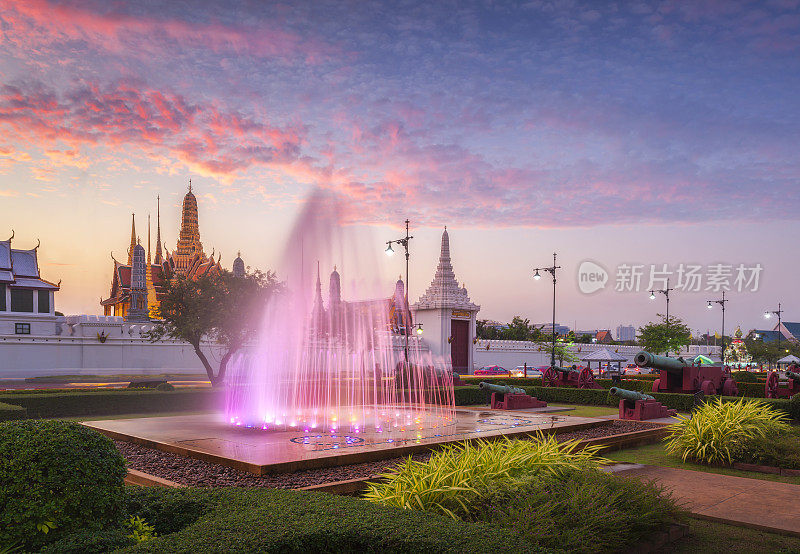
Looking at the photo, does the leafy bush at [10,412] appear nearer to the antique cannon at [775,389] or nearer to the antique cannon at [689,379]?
the antique cannon at [689,379]

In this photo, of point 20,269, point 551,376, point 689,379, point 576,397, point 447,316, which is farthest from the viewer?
point 447,316

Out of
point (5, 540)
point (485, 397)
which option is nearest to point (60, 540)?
point (5, 540)

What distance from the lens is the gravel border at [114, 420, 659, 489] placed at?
907 cm

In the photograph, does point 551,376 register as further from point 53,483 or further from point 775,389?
point 53,483

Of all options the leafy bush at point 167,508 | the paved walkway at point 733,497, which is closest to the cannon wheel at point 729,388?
the paved walkway at point 733,497

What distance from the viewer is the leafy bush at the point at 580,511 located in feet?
18.4

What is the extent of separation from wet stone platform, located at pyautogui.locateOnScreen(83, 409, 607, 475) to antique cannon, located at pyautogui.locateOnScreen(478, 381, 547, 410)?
4.71 meters

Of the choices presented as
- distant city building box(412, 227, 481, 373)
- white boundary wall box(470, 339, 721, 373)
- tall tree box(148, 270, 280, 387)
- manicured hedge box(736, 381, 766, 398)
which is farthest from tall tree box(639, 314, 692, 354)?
tall tree box(148, 270, 280, 387)

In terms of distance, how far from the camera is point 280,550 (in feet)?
15.8

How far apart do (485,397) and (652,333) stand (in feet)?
120

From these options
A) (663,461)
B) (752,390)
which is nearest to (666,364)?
(752,390)

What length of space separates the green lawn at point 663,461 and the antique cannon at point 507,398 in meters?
7.56

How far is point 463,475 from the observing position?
23.0ft

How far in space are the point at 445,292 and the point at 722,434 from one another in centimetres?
3523
